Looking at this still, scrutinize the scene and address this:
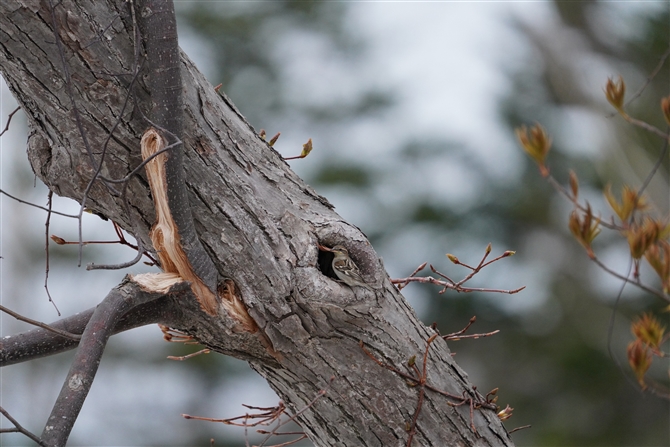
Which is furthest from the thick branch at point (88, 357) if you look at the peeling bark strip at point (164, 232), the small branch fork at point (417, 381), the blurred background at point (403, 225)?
the blurred background at point (403, 225)

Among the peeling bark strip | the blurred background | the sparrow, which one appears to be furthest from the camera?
the blurred background

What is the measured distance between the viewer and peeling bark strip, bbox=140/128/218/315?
1044mm

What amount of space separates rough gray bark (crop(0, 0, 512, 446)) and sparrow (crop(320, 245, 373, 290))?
1 centimetres

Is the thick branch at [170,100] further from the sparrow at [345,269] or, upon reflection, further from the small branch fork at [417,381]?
the small branch fork at [417,381]

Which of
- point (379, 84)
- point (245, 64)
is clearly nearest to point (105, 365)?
point (245, 64)

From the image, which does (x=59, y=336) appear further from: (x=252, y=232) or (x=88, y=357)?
(x=252, y=232)

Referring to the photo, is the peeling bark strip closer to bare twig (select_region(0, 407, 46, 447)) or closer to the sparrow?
the sparrow

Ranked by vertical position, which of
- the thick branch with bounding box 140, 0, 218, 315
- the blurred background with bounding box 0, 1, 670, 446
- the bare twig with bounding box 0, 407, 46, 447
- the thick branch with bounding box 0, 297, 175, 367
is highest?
the blurred background with bounding box 0, 1, 670, 446

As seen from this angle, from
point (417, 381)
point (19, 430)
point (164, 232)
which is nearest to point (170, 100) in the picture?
point (164, 232)

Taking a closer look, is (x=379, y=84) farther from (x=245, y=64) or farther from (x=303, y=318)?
(x=303, y=318)

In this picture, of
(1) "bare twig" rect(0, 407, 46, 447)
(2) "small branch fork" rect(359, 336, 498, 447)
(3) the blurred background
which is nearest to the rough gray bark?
(2) "small branch fork" rect(359, 336, 498, 447)

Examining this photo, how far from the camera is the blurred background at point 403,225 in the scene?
6027 millimetres

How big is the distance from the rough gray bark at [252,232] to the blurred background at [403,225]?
473 centimetres

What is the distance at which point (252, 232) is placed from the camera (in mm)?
1149
